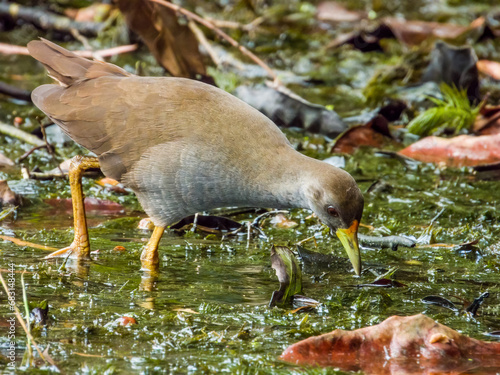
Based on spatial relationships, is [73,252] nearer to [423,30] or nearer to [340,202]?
[340,202]

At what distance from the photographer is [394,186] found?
222 inches

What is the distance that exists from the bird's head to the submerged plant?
3.17m

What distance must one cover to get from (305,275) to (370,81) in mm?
4503

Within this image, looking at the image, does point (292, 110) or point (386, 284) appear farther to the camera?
point (292, 110)

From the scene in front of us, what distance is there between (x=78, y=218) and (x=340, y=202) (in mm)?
1599

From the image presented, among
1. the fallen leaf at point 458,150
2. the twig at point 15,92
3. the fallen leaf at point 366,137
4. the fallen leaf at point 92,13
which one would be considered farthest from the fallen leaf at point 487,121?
the fallen leaf at point 92,13

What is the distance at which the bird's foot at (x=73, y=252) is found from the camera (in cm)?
395

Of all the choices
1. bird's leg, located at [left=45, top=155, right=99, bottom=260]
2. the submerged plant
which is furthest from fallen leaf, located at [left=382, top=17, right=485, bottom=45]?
bird's leg, located at [left=45, top=155, right=99, bottom=260]

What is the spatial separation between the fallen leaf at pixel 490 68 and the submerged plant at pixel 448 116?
1.44 metres

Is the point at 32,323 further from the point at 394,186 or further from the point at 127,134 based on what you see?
the point at 394,186

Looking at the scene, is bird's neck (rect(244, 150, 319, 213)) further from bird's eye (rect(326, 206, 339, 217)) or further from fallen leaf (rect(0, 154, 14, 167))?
fallen leaf (rect(0, 154, 14, 167))

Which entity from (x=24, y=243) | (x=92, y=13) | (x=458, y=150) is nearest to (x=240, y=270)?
(x=24, y=243)

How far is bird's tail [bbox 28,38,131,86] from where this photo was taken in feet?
14.5

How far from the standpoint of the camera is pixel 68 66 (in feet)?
14.6
